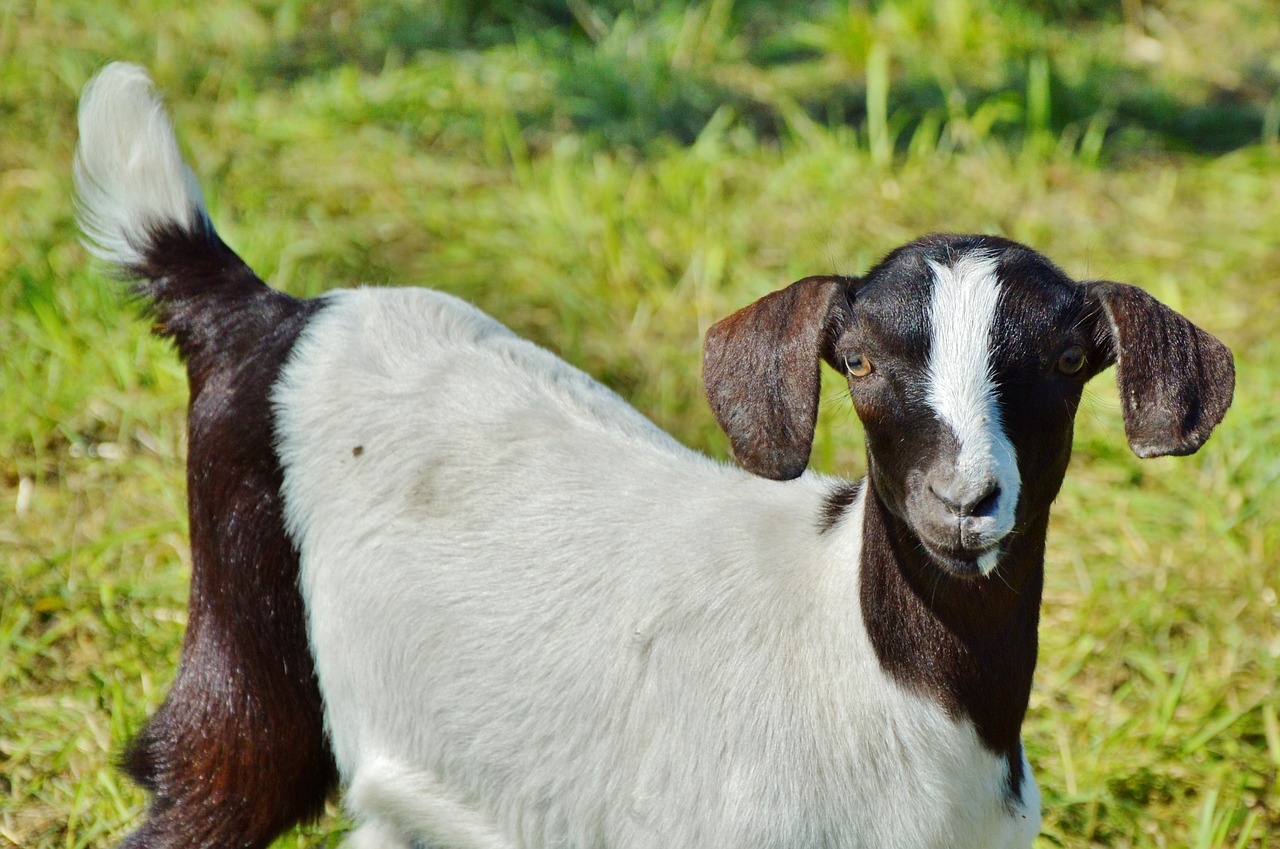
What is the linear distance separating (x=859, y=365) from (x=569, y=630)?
0.74 meters

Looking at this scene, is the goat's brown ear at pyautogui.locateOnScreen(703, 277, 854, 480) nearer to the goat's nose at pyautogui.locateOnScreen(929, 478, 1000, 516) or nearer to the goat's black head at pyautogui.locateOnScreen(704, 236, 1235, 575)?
the goat's black head at pyautogui.locateOnScreen(704, 236, 1235, 575)

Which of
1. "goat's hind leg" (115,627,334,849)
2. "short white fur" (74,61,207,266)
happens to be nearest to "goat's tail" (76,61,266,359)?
"short white fur" (74,61,207,266)

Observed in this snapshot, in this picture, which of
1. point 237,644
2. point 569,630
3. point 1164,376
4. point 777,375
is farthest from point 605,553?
point 1164,376

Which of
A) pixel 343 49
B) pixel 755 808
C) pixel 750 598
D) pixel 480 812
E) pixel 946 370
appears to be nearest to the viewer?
pixel 946 370

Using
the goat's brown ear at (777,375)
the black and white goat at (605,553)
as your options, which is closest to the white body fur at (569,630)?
the black and white goat at (605,553)

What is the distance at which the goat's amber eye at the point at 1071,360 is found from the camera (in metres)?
2.11

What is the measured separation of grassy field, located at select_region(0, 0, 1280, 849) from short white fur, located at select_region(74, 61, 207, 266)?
4.01 feet

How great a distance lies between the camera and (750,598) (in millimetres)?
2459

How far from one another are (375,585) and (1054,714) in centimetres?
188

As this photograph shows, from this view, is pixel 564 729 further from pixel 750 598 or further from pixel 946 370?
pixel 946 370

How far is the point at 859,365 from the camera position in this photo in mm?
2152

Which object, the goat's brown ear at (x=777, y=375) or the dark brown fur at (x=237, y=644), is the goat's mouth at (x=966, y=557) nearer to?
the goat's brown ear at (x=777, y=375)

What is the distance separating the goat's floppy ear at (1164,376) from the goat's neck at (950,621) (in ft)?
0.81

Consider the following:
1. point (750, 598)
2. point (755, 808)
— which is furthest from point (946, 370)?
point (755, 808)
